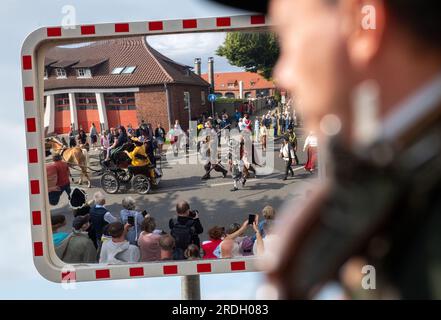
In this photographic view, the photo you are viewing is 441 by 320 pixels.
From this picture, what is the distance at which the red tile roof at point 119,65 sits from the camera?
286cm

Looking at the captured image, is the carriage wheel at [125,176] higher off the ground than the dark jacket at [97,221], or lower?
higher

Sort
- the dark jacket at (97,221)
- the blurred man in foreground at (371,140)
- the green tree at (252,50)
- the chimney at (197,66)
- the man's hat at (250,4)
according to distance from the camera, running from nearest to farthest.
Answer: the blurred man in foreground at (371,140) → the man's hat at (250,4) → the green tree at (252,50) → the chimney at (197,66) → the dark jacket at (97,221)

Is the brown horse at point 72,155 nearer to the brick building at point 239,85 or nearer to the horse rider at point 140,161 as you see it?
the horse rider at point 140,161

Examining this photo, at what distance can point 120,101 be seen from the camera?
2979 millimetres

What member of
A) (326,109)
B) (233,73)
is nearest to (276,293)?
(326,109)

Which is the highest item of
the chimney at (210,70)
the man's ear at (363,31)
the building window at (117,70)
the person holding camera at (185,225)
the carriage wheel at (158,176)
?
the building window at (117,70)

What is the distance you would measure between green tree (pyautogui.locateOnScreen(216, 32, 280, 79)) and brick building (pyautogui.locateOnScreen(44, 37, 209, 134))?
24cm

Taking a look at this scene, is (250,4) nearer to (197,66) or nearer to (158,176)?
(197,66)

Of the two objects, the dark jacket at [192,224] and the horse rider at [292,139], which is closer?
the horse rider at [292,139]

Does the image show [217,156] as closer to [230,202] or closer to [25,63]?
[230,202]

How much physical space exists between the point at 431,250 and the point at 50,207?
2635 millimetres

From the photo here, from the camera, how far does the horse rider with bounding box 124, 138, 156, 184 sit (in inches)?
115

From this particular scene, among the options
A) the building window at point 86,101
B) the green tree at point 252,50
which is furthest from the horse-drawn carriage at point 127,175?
the green tree at point 252,50

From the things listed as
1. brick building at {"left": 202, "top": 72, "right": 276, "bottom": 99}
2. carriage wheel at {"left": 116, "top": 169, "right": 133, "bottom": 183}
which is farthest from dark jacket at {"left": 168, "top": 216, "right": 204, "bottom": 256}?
brick building at {"left": 202, "top": 72, "right": 276, "bottom": 99}
